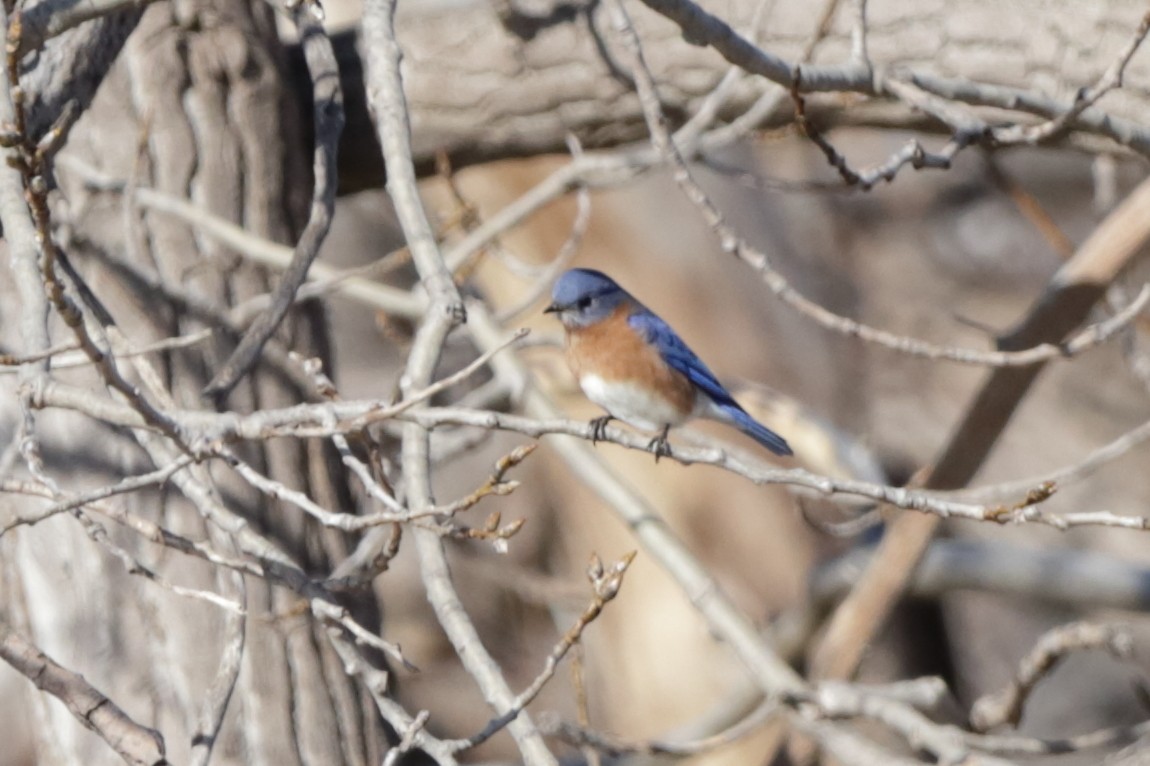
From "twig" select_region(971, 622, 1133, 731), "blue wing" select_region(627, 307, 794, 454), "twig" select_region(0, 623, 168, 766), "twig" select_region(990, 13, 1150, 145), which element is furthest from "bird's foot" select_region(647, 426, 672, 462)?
A: "twig" select_region(971, 622, 1133, 731)

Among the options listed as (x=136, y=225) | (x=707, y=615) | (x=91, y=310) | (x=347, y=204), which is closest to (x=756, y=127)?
(x=707, y=615)

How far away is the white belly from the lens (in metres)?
3.35

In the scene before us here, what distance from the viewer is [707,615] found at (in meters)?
3.12

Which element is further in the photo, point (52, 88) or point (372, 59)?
point (52, 88)

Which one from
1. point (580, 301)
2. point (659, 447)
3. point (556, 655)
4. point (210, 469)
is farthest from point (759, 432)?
point (556, 655)

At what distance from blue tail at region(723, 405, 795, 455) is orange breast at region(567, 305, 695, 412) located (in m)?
0.11

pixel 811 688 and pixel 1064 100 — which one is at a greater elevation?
pixel 1064 100

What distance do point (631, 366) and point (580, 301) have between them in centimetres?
23

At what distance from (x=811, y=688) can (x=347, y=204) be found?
5.42 meters

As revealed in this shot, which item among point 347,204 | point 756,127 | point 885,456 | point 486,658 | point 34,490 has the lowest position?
point 486,658

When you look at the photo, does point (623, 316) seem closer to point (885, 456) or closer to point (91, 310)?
point (91, 310)

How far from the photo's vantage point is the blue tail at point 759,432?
3.27 m

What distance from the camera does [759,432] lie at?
10.9ft

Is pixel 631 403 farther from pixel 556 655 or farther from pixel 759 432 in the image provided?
pixel 556 655
